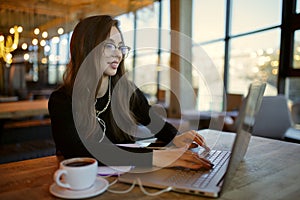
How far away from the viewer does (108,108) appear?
4.13 feet

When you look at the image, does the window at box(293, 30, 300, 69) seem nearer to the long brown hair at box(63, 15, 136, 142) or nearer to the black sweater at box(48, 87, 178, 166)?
the black sweater at box(48, 87, 178, 166)

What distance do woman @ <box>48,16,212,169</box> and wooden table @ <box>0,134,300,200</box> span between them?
0.36ft

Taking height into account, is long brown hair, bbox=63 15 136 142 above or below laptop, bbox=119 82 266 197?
above

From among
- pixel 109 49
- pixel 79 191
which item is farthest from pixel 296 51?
pixel 79 191

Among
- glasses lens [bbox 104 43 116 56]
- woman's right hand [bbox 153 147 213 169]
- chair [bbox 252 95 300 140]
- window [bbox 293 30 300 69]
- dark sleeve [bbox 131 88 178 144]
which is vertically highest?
window [bbox 293 30 300 69]

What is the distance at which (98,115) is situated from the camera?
1.22 meters

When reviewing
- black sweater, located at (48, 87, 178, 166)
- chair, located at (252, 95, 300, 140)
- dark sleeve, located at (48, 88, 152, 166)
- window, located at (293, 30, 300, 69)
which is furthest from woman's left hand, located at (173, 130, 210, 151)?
window, located at (293, 30, 300, 69)

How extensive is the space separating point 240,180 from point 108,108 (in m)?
0.70

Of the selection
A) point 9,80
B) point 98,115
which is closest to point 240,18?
point 98,115

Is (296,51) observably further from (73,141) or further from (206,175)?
(73,141)

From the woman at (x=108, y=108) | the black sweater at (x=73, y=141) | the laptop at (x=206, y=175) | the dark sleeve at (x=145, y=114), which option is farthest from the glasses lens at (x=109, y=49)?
the laptop at (x=206, y=175)

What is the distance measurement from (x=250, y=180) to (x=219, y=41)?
158 inches

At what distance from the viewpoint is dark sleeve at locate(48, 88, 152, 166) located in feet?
2.69

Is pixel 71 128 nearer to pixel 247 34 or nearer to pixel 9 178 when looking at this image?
pixel 9 178
